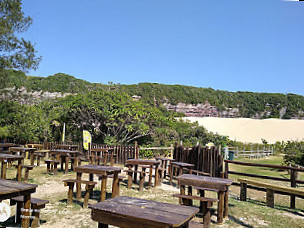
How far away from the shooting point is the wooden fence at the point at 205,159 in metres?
10.4

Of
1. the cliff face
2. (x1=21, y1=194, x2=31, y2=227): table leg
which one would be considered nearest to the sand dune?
the cliff face

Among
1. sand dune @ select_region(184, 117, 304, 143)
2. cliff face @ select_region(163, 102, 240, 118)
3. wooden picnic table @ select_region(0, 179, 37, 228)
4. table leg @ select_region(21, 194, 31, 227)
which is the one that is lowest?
table leg @ select_region(21, 194, 31, 227)

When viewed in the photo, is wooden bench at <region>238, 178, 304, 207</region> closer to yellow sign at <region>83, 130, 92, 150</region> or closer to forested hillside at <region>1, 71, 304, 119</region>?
yellow sign at <region>83, 130, 92, 150</region>

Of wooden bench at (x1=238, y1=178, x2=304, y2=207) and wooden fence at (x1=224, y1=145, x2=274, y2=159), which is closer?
wooden bench at (x1=238, y1=178, x2=304, y2=207)

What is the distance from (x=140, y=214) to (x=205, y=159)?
Answer: 8006mm

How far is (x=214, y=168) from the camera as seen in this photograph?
34.5 ft

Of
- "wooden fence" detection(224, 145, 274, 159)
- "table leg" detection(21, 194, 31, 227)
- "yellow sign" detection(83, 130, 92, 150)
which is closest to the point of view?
"table leg" detection(21, 194, 31, 227)

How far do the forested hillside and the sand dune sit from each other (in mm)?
6157

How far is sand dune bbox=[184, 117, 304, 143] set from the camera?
165 ft

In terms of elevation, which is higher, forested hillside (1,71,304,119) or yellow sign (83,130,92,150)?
forested hillside (1,71,304,119)

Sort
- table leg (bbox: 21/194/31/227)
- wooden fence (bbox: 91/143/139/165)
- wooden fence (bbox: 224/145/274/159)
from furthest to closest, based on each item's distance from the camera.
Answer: wooden fence (bbox: 224/145/274/159) → wooden fence (bbox: 91/143/139/165) → table leg (bbox: 21/194/31/227)

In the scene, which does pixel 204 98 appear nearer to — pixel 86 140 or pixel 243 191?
pixel 86 140

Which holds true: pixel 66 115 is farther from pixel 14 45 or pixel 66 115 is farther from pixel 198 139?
pixel 198 139

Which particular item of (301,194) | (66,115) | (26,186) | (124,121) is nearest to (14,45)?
(66,115)
